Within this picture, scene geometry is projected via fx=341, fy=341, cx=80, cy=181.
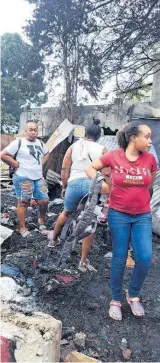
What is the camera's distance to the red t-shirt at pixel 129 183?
2.51 m

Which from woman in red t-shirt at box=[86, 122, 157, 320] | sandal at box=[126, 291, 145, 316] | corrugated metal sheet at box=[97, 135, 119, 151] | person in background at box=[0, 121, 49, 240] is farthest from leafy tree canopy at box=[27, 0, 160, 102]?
sandal at box=[126, 291, 145, 316]

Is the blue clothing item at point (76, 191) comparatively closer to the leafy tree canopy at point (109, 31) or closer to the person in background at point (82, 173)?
the person in background at point (82, 173)

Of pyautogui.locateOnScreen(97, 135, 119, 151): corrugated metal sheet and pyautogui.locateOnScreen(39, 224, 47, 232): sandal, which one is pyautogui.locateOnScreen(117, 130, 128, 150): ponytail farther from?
pyautogui.locateOnScreen(97, 135, 119, 151): corrugated metal sheet

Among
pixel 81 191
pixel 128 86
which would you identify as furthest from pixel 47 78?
pixel 81 191

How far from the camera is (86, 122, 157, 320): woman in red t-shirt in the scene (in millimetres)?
2518

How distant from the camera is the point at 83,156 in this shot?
3.50 metres

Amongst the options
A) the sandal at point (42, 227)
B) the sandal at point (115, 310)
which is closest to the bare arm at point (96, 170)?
the sandal at point (115, 310)

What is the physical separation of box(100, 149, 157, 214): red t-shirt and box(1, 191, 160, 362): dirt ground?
882 millimetres

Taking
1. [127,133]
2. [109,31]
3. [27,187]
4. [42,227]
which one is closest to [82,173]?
[127,133]

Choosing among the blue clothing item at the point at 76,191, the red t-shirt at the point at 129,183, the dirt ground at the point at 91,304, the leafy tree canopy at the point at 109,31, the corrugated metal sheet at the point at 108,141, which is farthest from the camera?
the corrugated metal sheet at the point at 108,141

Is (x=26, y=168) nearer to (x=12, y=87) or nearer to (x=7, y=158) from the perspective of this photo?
(x=7, y=158)

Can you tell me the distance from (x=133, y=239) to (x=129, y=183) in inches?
17.0

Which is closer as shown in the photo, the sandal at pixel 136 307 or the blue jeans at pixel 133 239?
the blue jeans at pixel 133 239

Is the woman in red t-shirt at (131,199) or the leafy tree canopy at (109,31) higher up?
the leafy tree canopy at (109,31)
